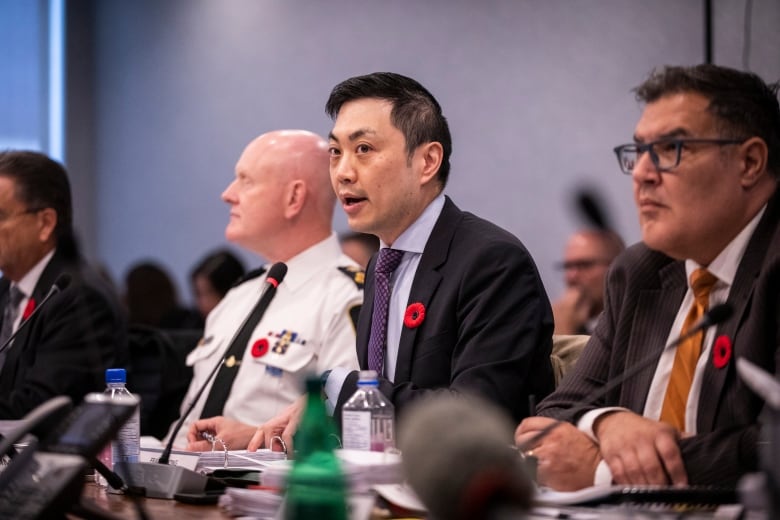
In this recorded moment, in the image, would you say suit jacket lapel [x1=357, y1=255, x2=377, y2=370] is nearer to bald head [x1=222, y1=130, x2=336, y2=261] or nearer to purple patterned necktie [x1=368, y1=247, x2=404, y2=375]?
purple patterned necktie [x1=368, y1=247, x2=404, y2=375]

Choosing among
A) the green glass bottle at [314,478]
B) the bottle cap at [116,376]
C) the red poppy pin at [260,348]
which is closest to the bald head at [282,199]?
the red poppy pin at [260,348]

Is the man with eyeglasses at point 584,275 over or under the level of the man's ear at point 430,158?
under

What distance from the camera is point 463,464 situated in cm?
110

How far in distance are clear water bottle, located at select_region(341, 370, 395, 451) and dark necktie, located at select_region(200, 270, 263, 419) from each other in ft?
4.08

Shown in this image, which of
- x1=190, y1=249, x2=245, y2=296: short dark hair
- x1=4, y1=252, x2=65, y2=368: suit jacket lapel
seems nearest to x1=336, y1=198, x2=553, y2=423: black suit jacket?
x1=4, y1=252, x2=65, y2=368: suit jacket lapel

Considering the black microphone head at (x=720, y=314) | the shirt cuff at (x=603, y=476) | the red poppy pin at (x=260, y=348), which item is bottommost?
the red poppy pin at (x=260, y=348)

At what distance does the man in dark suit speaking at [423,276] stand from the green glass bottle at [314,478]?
1.02 metres

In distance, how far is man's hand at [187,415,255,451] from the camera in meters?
2.81

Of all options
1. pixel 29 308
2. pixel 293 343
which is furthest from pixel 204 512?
pixel 29 308

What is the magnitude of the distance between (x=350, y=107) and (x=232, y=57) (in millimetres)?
4471

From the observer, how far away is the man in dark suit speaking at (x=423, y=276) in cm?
248

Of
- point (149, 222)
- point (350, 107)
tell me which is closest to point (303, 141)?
point (350, 107)

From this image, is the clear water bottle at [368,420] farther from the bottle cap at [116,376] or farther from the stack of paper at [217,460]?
the bottle cap at [116,376]

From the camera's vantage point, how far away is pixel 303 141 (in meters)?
3.55
